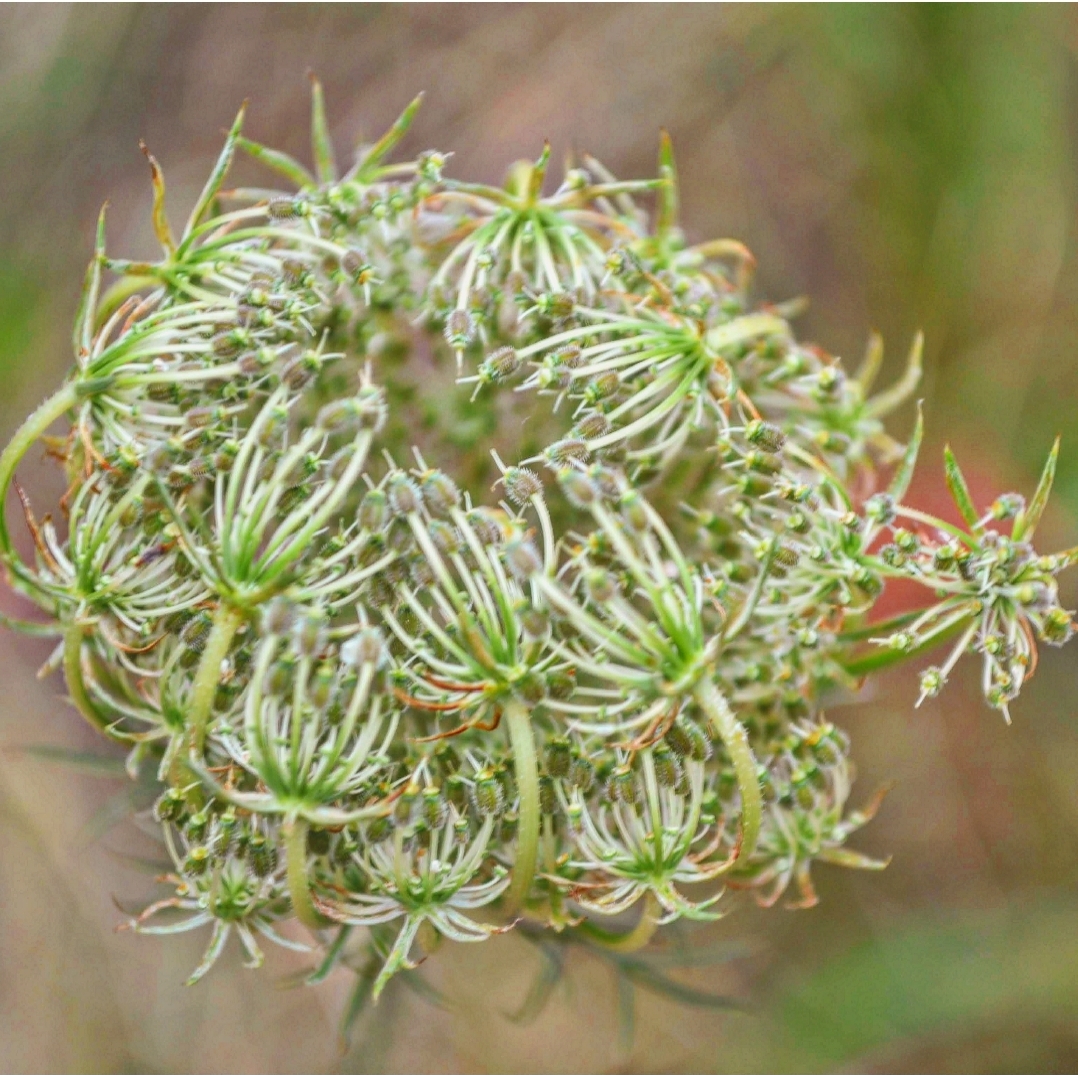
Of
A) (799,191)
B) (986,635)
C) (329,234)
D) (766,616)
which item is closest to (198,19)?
(799,191)

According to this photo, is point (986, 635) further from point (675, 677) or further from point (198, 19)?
point (198, 19)

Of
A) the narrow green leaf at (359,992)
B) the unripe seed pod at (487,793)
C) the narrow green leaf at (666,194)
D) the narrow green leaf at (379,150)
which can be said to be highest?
the narrow green leaf at (666,194)

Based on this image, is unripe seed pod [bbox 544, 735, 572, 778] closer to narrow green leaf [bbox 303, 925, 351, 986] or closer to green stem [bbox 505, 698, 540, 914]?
green stem [bbox 505, 698, 540, 914]

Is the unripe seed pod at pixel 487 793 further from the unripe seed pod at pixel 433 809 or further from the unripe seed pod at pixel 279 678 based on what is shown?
the unripe seed pod at pixel 279 678

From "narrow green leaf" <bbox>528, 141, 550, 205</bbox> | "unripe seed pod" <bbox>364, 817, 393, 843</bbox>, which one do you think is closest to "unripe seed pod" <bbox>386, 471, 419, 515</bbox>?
"unripe seed pod" <bbox>364, 817, 393, 843</bbox>

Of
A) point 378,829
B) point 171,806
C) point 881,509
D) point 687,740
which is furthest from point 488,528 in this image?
point 171,806

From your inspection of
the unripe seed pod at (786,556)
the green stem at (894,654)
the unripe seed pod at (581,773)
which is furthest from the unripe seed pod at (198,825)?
the green stem at (894,654)

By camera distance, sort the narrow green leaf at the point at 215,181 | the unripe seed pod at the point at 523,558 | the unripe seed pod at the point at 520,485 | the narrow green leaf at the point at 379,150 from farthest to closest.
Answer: the narrow green leaf at the point at 379,150, the narrow green leaf at the point at 215,181, the unripe seed pod at the point at 520,485, the unripe seed pod at the point at 523,558
